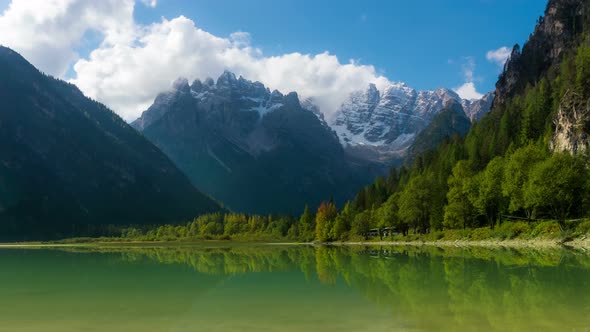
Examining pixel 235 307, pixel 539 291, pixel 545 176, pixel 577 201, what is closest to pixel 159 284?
pixel 235 307

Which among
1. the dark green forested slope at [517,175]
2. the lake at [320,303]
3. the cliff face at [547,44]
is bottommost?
the lake at [320,303]

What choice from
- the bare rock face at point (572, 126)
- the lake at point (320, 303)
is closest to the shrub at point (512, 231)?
the bare rock face at point (572, 126)

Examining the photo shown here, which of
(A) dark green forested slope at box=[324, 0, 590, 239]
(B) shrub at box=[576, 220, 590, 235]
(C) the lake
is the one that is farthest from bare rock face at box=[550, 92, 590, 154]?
(C) the lake

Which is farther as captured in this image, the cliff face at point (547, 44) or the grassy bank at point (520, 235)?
the cliff face at point (547, 44)

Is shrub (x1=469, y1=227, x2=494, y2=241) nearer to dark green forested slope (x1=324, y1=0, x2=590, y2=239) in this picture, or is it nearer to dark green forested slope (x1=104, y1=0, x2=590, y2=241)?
dark green forested slope (x1=104, y1=0, x2=590, y2=241)

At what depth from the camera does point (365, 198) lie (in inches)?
6314

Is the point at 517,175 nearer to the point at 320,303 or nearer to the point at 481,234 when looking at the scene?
the point at 481,234

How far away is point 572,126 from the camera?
8338 centimetres

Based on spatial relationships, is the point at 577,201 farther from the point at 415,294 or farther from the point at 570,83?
the point at 415,294

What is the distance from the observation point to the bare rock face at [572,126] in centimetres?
8006

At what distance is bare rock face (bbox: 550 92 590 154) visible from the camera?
263 feet

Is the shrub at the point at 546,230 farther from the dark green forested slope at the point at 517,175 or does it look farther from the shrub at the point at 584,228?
the shrub at the point at 584,228

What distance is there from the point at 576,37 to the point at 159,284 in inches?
6670

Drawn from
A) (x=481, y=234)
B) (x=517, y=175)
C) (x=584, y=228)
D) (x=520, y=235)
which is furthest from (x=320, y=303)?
(x=481, y=234)
